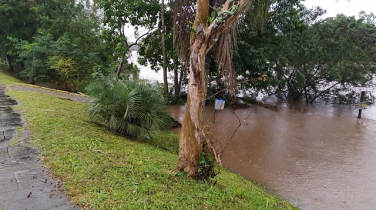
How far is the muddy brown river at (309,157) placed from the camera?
4.51 m

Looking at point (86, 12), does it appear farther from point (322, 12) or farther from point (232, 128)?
point (322, 12)

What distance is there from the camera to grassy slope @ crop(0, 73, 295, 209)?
2543 mm

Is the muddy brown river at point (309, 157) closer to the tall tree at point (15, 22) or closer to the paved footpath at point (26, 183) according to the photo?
the paved footpath at point (26, 183)

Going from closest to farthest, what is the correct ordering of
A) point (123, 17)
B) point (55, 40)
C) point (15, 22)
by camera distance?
point (123, 17), point (55, 40), point (15, 22)

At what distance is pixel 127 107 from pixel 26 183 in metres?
2.27

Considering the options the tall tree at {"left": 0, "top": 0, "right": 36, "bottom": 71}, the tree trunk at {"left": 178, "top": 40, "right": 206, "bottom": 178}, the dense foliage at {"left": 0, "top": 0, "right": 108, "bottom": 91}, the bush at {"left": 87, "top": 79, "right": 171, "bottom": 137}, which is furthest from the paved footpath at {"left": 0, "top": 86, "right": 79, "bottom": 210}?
the tall tree at {"left": 0, "top": 0, "right": 36, "bottom": 71}

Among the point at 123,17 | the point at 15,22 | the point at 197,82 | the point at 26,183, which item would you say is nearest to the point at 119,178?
the point at 26,183

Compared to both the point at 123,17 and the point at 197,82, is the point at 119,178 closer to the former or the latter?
the point at 197,82

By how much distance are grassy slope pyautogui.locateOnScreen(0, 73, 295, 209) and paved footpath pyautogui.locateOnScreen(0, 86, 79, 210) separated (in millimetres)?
111

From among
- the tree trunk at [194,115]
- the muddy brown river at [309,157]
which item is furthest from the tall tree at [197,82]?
the muddy brown river at [309,157]

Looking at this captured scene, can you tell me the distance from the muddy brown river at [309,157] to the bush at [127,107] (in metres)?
1.34

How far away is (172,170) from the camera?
3.46m

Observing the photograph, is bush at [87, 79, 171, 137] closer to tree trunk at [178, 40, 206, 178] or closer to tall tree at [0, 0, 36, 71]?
tree trunk at [178, 40, 206, 178]

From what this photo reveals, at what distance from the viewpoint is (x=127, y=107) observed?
479 cm
